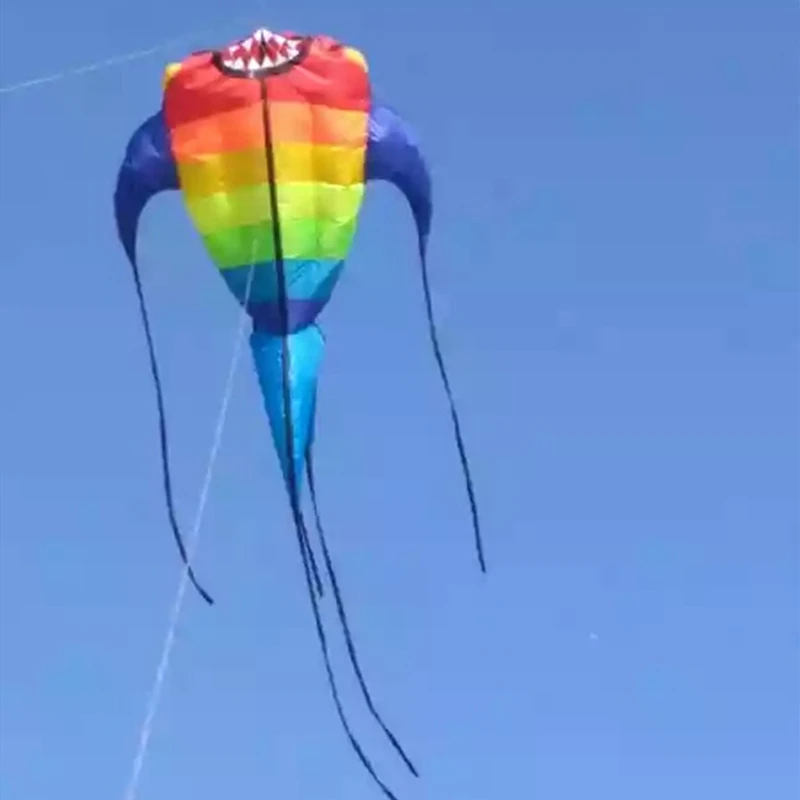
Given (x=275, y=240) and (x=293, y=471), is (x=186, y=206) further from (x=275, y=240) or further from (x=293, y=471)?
(x=293, y=471)

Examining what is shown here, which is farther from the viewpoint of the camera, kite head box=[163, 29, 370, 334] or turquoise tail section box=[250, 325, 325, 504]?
kite head box=[163, 29, 370, 334]

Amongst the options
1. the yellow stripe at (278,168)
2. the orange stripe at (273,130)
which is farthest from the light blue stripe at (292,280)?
the orange stripe at (273,130)

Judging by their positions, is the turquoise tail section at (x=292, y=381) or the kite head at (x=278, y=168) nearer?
the turquoise tail section at (x=292, y=381)

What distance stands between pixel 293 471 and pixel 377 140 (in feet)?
6.42

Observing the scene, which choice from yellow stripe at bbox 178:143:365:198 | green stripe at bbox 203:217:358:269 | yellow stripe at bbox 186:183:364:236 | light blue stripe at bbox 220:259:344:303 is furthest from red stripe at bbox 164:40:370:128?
light blue stripe at bbox 220:259:344:303

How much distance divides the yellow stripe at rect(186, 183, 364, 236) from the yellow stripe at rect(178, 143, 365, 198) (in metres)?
0.03

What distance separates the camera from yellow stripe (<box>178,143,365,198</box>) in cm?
963

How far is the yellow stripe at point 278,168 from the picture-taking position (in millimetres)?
9633

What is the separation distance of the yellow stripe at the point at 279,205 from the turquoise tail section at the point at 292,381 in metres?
0.58

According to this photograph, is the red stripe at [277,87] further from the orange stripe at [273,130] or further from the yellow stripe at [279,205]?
the yellow stripe at [279,205]

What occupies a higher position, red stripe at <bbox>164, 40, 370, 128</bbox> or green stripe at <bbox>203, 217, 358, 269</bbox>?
red stripe at <bbox>164, 40, 370, 128</bbox>

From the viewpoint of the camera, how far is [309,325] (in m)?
9.79

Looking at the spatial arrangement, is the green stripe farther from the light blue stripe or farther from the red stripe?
the red stripe

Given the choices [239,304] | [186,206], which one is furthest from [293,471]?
[186,206]
